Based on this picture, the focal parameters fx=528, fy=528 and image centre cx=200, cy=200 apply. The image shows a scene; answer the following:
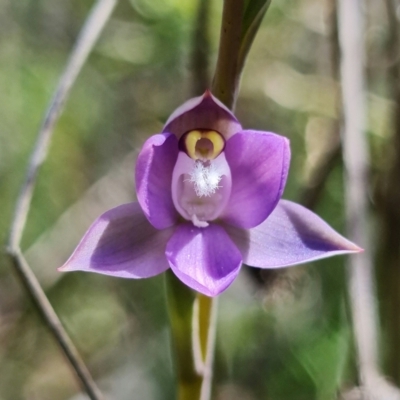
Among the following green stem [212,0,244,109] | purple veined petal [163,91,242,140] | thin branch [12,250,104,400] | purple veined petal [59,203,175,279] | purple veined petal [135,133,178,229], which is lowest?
thin branch [12,250,104,400]

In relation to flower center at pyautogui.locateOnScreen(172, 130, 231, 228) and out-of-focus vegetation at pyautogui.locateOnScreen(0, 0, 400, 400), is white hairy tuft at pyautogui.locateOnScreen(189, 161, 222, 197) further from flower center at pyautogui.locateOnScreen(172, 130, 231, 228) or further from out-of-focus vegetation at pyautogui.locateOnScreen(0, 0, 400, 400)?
out-of-focus vegetation at pyautogui.locateOnScreen(0, 0, 400, 400)

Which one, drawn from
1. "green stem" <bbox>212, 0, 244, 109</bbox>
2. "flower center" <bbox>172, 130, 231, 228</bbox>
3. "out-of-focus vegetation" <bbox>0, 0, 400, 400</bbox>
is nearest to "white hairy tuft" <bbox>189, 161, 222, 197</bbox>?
"flower center" <bbox>172, 130, 231, 228</bbox>

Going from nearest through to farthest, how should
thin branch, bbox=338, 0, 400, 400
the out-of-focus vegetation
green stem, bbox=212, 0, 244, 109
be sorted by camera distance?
1. green stem, bbox=212, 0, 244, 109
2. thin branch, bbox=338, 0, 400, 400
3. the out-of-focus vegetation

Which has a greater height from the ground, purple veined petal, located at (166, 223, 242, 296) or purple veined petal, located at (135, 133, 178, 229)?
purple veined petal, located at (135, 133, 178, 229)

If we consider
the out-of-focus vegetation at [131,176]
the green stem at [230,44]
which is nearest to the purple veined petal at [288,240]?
the green stem at [230,44]

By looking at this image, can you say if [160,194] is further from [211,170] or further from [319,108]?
[319,108]

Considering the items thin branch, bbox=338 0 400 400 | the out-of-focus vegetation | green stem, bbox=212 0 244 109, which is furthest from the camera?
the out-of-focus vegetation

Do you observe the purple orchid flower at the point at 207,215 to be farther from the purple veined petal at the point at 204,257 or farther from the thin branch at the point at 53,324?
the thin branch at the point at 53,324

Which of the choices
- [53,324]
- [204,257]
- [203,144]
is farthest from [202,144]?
[53,324]
